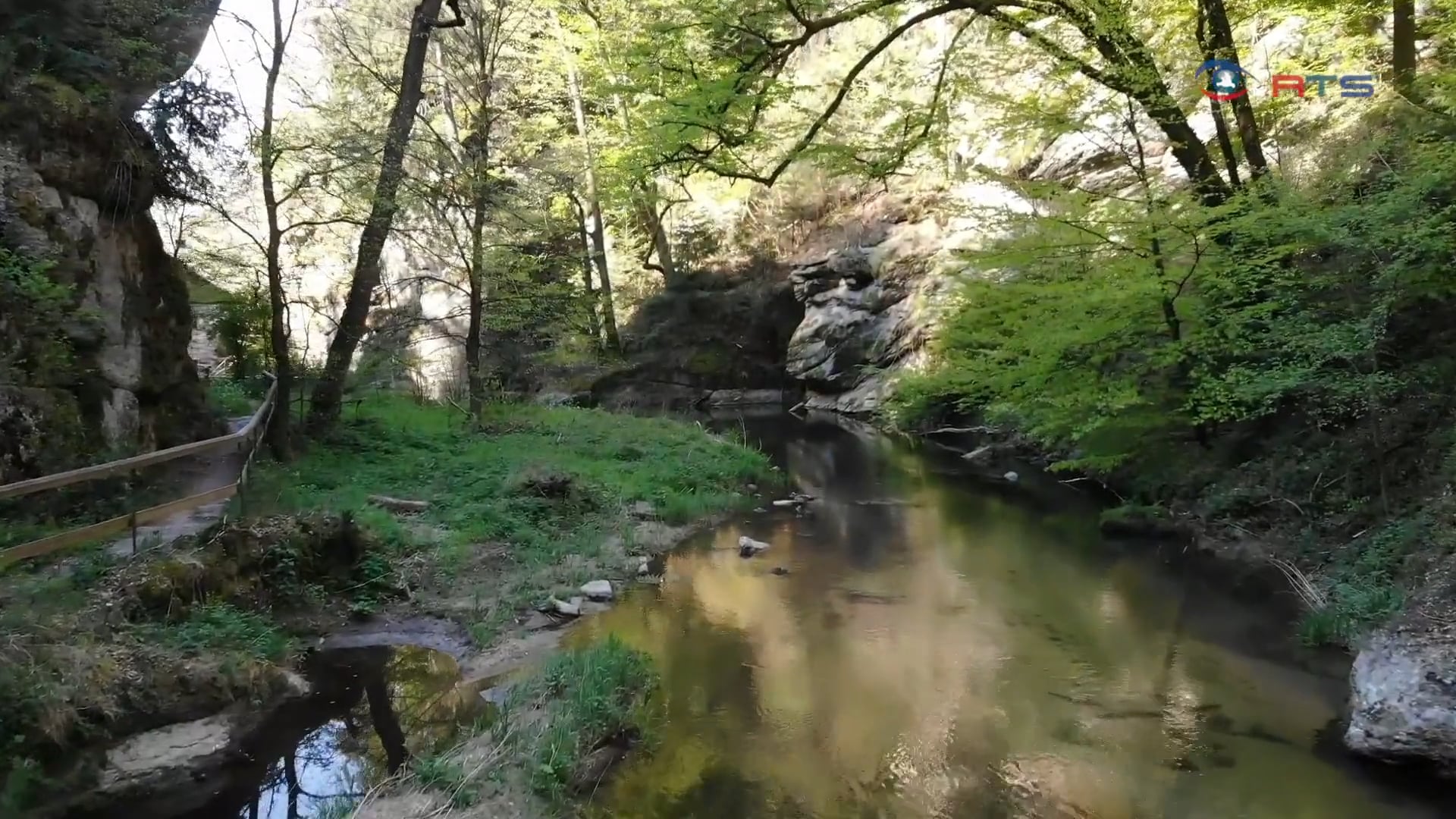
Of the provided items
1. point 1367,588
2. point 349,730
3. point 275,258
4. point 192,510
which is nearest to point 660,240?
point 275,258

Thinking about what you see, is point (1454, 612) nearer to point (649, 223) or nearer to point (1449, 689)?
point (1449, 689)

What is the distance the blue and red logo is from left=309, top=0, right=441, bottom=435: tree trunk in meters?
10.9

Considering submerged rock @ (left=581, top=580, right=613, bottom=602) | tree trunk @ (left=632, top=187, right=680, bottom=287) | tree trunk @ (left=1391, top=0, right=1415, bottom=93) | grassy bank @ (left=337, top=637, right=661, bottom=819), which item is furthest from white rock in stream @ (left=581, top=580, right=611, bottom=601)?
tree trunk @ (left=632, top=187, right=680, bottom=287)

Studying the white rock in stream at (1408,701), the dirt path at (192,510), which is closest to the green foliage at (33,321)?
the dirt path at (192,510)

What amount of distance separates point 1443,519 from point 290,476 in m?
12.5

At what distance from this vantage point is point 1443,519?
7.30 meters

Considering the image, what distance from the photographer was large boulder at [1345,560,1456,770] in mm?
5363

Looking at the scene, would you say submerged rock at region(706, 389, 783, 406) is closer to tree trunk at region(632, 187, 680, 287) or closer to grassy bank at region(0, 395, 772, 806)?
tree trunk at region(632, 187, 680, 287)

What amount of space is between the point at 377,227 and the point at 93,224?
3.67 metres

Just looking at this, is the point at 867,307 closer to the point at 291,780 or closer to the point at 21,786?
the point at 291,780

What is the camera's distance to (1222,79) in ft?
35.2

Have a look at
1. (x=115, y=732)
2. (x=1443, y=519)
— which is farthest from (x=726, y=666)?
(x=1443, y=519)

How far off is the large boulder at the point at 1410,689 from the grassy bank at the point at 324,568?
22.9 feet

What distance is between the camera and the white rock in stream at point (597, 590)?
9.07 meters
